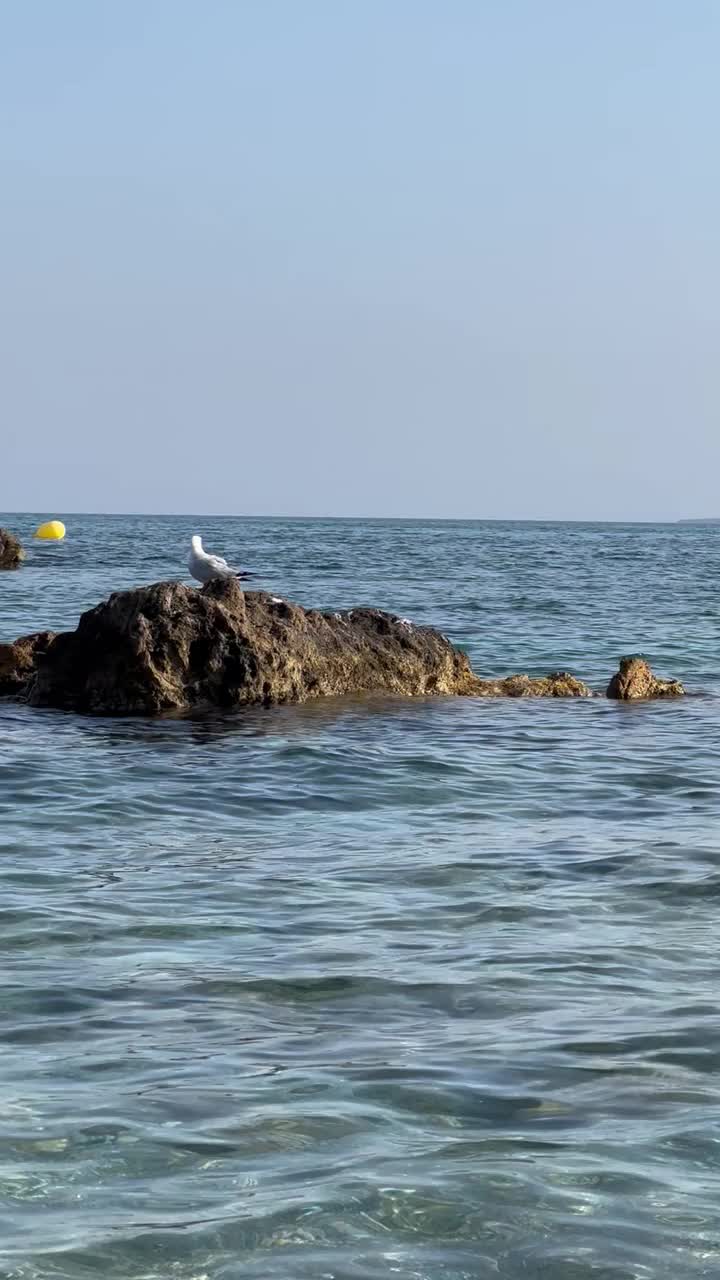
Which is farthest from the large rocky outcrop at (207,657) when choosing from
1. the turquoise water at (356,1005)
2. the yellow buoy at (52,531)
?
the yellow buoy at (52,531)

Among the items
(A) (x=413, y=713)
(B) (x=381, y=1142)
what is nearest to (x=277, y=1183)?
(B) (x=381, y=1142)

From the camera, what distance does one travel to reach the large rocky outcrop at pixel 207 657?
12.3 metres

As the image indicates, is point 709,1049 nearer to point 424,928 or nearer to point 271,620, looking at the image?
point 424,928

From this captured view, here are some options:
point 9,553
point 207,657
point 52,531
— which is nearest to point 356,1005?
point 207,657

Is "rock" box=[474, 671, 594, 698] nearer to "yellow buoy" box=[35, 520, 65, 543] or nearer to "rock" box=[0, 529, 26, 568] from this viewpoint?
"rock" box=[0, 529, 26, 568]

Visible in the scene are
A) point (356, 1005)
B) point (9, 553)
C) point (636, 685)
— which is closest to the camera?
point (356, 1005)

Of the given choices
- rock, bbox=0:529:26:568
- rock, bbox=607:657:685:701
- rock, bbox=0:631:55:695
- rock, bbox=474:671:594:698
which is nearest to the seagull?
rock, bbox=0:631:55:695

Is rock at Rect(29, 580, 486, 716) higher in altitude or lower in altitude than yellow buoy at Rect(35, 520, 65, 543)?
lower

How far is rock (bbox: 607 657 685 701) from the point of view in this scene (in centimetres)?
1385

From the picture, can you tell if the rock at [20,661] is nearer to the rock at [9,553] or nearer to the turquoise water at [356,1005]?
the turquoise water at [356,1005]

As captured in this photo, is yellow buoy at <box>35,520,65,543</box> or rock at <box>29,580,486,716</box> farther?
yellow buoy at <box>35,520,65,543</box>

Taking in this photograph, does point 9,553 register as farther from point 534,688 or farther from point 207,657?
point 207,657

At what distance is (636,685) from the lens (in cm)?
1391

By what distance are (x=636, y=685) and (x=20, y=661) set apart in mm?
5087
